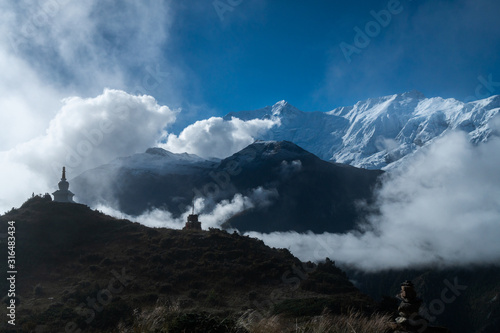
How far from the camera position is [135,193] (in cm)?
18425

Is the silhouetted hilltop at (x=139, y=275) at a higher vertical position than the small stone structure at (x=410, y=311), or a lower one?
higher

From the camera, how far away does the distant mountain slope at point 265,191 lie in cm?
17038

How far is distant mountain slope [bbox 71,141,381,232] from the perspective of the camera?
170375 mm

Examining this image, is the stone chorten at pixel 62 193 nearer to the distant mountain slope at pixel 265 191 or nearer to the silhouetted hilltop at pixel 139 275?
the silhouetted hilltop at pixel 139 275

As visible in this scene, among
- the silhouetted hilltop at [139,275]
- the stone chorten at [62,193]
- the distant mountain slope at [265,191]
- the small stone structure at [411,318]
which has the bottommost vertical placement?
the small stone structure at [411,318]

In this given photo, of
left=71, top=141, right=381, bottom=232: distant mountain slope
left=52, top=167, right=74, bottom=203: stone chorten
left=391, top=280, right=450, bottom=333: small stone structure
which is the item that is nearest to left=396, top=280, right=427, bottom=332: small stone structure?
left=391, top=280, right=450, bottom=333: small stone structure

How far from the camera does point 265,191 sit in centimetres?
17938

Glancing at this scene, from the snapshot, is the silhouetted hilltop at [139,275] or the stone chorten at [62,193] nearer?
the silhouetted hilltop at [139,275]

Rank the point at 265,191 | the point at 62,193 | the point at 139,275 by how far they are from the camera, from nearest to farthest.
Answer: the point at 139,275 < the point at 62,193 < the point at 265,191

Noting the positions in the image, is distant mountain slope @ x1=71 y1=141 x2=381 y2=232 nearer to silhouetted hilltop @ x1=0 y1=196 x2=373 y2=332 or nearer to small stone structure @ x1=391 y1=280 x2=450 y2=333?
silhouetted hilltop @ x1=0 y1=196 x2=373 y2=332

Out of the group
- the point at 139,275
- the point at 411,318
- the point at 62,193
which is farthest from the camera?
the point at 62,193

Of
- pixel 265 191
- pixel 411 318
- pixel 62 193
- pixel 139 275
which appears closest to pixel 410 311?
pixel 411 318

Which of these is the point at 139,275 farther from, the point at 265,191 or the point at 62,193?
the point at 265,191

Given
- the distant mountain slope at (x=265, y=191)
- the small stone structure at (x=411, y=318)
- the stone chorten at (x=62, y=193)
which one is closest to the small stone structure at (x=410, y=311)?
the small stone structure at (x=411, y=318)
